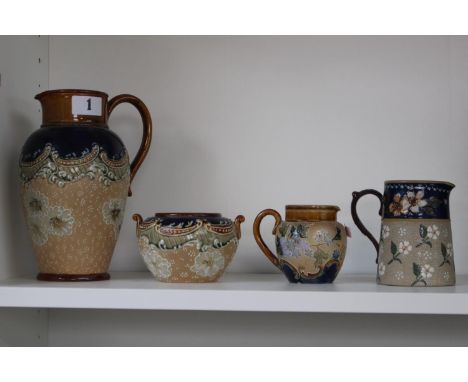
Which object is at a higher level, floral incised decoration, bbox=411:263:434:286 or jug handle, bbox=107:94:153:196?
jug handle, bbox=107:94:153:196

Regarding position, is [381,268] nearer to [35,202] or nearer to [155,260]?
[155,260]

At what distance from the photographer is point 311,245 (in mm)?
897

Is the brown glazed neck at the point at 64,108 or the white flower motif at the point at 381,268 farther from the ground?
the brown glazed neck at the point at 64,108

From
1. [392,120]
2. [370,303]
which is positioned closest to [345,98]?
[392,120]

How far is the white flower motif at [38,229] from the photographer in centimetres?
91

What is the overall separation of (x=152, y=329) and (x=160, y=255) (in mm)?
230

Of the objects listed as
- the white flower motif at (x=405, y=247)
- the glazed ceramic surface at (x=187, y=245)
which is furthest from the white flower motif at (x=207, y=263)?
the white flower motif at (x=405, y=247)

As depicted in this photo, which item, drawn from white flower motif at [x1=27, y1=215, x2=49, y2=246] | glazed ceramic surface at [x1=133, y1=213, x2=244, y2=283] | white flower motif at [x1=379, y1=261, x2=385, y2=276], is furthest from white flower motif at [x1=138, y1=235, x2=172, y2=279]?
white flower motif at [x1=379, y1=261, x2=385, y2=276]

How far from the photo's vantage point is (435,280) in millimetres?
882

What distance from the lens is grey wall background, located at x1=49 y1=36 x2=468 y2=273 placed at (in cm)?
106

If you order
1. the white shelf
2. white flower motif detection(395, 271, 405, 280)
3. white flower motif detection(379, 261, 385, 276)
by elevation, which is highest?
white flower motif detection(379, 261, 385, 276)

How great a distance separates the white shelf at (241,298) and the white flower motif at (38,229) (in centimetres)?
7

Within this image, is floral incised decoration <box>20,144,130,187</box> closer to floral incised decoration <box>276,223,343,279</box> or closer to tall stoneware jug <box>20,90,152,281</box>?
tall stoneware jug <box>20,90,152,281</box>

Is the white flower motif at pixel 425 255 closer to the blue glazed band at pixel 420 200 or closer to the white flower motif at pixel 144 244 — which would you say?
the blue glazed band at pixel 420 200
